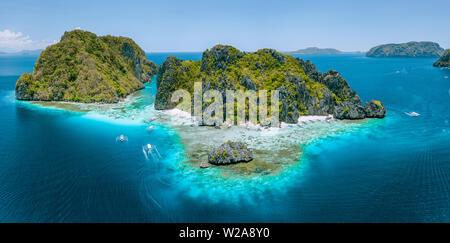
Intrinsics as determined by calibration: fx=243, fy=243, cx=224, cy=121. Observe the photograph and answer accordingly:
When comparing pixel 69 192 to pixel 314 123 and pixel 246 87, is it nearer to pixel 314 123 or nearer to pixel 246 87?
pixel 246 87

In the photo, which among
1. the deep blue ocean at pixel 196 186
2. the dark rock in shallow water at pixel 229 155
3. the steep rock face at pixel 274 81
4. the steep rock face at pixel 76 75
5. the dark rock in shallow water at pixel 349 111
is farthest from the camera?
the steep rock face at pixel 76 75

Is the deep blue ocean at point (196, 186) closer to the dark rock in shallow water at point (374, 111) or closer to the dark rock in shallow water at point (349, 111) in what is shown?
the dark rock in shallow water at point (374, 111)

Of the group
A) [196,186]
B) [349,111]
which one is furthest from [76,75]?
[349,111]

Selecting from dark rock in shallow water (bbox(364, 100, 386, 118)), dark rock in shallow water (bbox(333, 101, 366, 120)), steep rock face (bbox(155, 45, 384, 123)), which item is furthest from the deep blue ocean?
steep rock face (bbox(155, 45, 384, 123))

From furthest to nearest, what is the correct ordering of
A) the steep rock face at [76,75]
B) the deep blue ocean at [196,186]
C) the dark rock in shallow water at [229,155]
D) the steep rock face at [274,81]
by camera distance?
the steep rock face at [76,75]
the steep rock face at [274,81]
the dark rock in shallow water at [229,155]
the deep blue ocean at [196,186]

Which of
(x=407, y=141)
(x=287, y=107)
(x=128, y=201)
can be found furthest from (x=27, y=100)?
(x=407, y=141)

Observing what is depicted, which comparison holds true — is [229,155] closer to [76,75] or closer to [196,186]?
[196,186]

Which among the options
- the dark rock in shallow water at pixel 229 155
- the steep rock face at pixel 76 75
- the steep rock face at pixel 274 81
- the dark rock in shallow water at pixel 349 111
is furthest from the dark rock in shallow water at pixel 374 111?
the steep rock face at pixel 76 75
